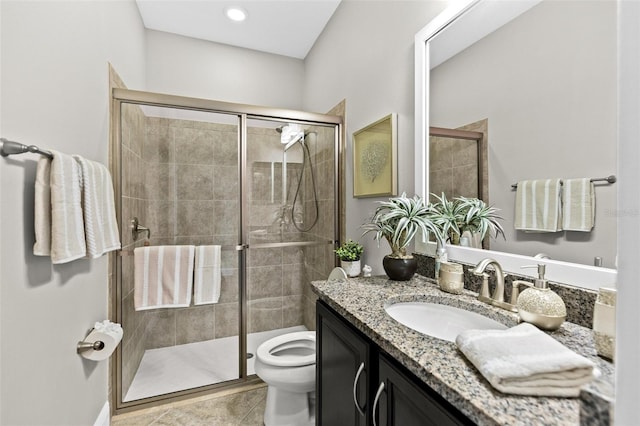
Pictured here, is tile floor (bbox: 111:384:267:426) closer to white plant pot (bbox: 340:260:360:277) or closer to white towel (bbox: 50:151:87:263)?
white plant pot (bbox: 340:260:360:277)

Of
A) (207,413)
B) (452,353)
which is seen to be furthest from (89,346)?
(452,353)

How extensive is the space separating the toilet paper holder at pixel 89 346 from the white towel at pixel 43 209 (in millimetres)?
543

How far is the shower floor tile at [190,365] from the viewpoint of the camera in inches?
72.5

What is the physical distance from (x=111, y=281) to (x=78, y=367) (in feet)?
1.61

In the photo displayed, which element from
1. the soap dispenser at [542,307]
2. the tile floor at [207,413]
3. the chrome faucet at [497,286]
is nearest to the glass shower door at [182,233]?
the tile floor at [207,413]

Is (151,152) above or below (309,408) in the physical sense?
above

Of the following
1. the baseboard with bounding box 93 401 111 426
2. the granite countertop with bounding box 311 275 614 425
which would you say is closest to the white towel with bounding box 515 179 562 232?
the granite countertop with bounding box 311 275 614 425

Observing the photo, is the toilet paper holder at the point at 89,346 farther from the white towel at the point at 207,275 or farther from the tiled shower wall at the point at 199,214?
the white towel at the point at 207,275

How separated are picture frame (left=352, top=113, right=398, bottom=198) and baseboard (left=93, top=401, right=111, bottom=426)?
185cm

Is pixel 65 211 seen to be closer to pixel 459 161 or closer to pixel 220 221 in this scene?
pixel 220 221

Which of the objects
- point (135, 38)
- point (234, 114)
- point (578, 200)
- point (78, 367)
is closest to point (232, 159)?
point (234, 114)

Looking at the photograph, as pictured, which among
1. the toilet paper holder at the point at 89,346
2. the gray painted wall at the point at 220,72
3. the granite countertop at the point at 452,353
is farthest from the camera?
the gray painted wall at the point at 220,72

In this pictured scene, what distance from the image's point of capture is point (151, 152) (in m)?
1.85

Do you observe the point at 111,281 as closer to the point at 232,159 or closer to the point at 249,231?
the point at 249,231
